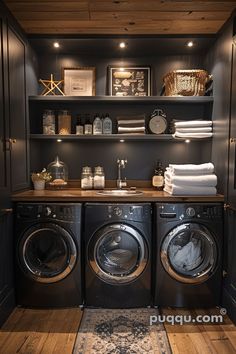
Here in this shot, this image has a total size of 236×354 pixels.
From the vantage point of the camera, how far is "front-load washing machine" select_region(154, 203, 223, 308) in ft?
7.39

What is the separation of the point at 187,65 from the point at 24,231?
2.25 metres

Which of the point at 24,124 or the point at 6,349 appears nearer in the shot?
the point at 6,349

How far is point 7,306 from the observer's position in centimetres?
218

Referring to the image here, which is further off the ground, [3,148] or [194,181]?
[3,148]

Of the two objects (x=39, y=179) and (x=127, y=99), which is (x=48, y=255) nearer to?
(x=39, y=179)

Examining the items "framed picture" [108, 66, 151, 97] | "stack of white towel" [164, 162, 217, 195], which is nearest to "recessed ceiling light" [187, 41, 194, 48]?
"framed picture" [108, 66, 151, 97]

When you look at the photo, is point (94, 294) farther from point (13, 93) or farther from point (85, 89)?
point (85, 89)

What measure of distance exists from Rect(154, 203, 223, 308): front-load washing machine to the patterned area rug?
0.27 m

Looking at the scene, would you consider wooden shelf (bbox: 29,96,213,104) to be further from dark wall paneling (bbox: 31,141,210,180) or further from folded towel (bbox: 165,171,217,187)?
folded towel (bbox: 165,171,217,187)

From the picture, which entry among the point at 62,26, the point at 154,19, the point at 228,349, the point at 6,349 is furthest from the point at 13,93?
the point at 228,349

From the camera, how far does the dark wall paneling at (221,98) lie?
7.37ft

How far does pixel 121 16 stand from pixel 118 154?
1271 mm

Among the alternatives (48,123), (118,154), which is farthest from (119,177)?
(48,123)

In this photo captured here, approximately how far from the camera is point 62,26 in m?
2.40
